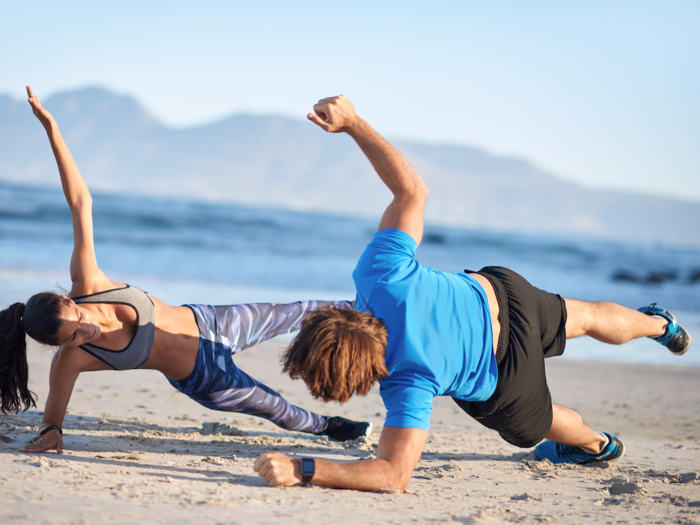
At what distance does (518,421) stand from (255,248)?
1631cm

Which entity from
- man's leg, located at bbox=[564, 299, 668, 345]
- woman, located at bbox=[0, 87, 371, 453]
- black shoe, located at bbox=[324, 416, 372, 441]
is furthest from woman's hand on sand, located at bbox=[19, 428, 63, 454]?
man's leg, located at bbox=[564, 299, 668, 345]

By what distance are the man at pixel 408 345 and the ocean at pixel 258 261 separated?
16.2 ft

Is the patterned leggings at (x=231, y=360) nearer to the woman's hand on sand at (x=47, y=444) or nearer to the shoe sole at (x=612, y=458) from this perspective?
the woman's hand on sand at (x=47, y=444)

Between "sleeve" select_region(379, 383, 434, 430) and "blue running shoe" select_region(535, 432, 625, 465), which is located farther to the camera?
"blue running shoe" select_region(535, 432, 625, 465)

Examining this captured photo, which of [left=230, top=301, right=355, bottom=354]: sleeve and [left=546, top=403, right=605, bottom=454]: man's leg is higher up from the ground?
[left=230, top=301, right=355, bottom=354]: sleeve

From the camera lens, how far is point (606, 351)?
7336 mm

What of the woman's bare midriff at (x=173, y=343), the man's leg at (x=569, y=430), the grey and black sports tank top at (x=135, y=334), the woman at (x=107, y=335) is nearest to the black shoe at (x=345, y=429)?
the woman at (x=107, y=335)

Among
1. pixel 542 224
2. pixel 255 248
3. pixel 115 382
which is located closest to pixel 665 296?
pixel 255 248

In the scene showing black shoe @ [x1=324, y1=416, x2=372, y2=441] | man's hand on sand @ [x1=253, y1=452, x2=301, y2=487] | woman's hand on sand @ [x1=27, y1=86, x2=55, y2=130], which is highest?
woman's hand on sand @ [x1=27, y1=86, x2=55, y2=130]

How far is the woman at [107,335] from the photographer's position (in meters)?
2.50

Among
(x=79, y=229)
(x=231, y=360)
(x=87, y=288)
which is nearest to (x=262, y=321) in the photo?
(x=231, y=360)

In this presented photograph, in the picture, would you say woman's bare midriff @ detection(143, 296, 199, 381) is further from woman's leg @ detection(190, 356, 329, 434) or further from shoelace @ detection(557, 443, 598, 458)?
shoelace @ detection(557, 443, 598, 458)

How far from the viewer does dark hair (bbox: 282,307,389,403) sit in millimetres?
1937

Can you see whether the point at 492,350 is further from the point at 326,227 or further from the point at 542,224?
the point at 542,224
